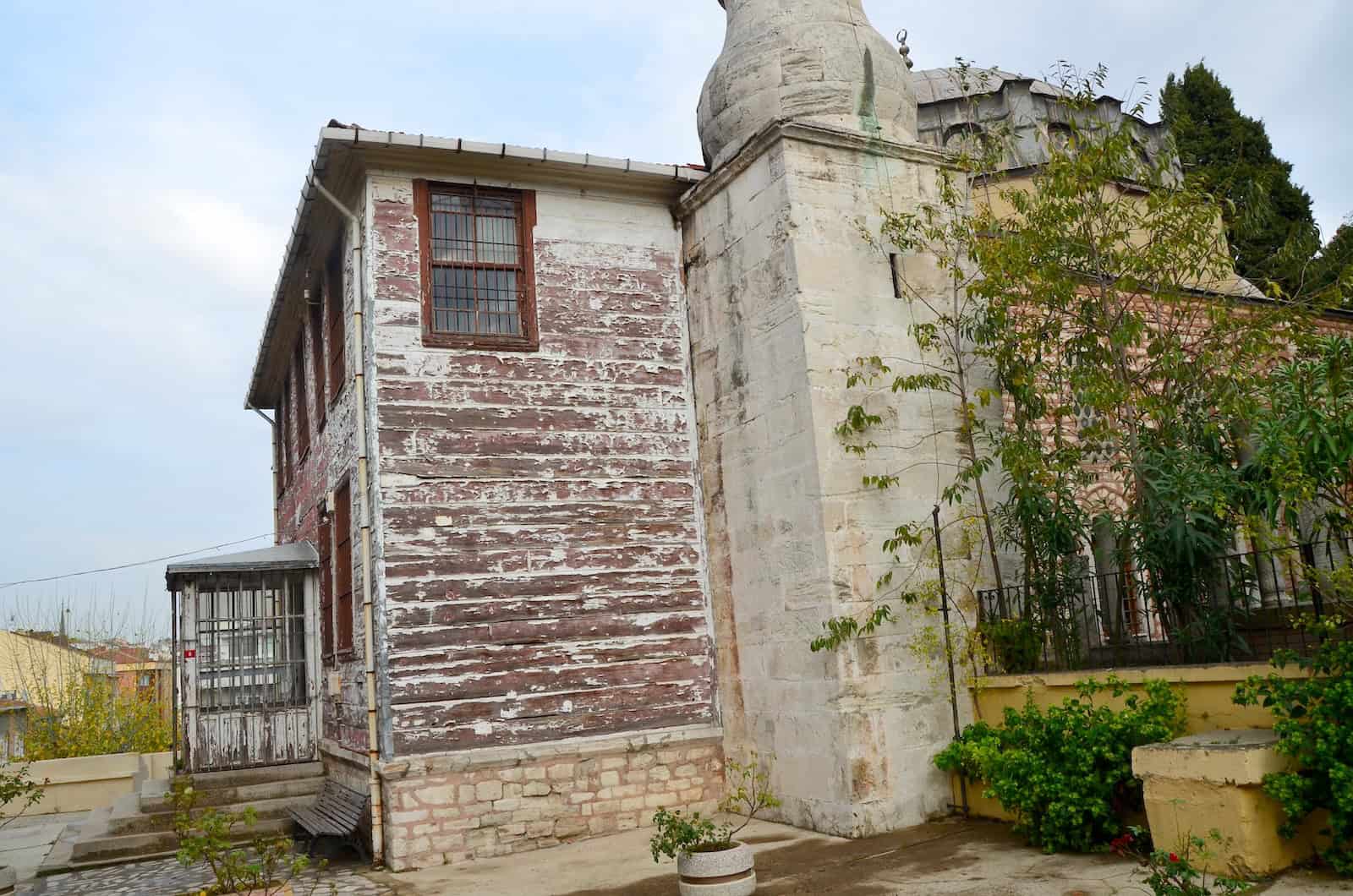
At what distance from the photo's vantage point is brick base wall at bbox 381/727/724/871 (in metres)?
7.98

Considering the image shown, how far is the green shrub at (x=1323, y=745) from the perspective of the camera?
5.28m

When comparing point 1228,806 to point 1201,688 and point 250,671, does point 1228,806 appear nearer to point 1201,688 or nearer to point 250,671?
point 1201,688

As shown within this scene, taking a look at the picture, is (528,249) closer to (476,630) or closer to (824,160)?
(824,160)

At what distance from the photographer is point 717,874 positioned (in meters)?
6.11

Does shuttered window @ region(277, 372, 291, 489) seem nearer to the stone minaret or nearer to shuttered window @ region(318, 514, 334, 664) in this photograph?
shuttered window @ region(318, 514, 334, 664)

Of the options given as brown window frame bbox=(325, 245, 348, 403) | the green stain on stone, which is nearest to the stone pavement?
brown window frame bbox=(325, 245, 348, 403)

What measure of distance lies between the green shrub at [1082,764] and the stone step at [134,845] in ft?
20.8

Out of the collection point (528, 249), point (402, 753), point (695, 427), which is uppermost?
point (528, 249)

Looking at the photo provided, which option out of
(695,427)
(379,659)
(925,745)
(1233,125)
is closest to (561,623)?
(379,659)

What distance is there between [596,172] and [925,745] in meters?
5.57

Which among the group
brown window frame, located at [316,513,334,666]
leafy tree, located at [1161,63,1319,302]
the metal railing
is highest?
leafy tree, located at [1161,63,1319,302]

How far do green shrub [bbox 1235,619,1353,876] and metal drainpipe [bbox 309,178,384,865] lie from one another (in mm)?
6018

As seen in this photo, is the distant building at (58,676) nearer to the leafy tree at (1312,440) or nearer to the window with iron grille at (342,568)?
the window with iron grille at (342,568)

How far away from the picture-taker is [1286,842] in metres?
5.63
